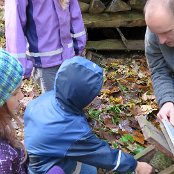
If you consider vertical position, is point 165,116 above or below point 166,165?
above

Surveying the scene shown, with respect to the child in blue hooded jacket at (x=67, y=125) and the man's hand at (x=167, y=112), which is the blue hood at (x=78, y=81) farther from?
the man's hand at (x=167, y=112)

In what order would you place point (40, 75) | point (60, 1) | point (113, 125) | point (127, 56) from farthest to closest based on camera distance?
1. point (127, 56)
2. point (113, 125)
3. point (40, 75)
4. point (60, 1)

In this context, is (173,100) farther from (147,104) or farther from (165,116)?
(147,104)

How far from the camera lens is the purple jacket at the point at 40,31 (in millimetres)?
3162

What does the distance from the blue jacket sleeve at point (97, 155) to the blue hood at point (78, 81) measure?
26cm

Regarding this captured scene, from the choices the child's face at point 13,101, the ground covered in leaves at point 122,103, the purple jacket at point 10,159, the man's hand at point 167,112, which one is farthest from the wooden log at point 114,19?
the purple jacket at point 10,159

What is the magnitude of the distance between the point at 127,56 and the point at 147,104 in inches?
45.7

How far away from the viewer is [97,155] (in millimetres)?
2658

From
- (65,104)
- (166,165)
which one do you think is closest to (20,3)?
(65,104)

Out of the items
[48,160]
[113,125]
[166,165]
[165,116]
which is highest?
[165,116]

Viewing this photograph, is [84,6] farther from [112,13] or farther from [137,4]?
[137,4]

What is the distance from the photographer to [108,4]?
4883 millimetres

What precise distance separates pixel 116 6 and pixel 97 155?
2.57 m

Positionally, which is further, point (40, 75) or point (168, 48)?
point (40, 75)
